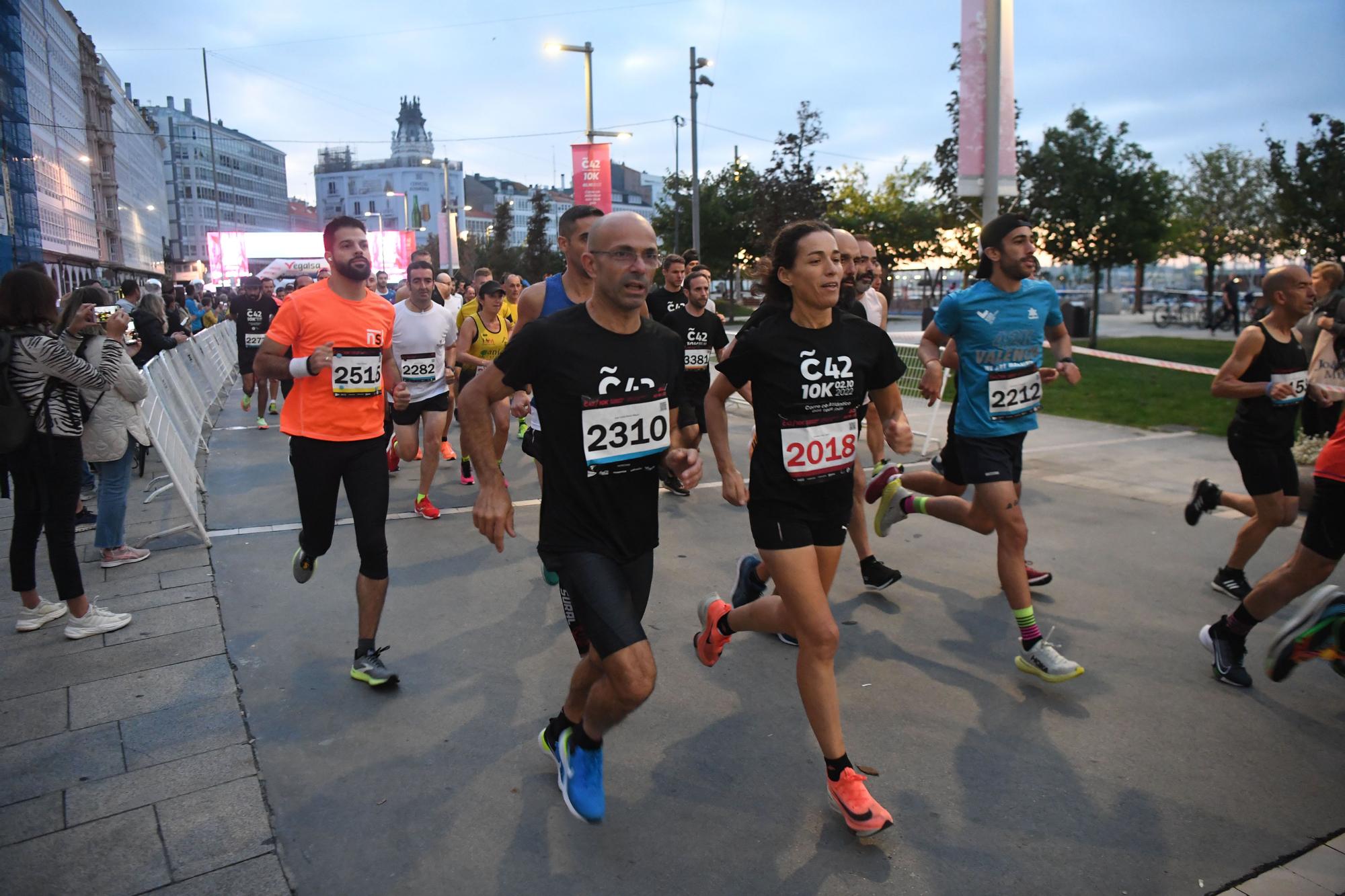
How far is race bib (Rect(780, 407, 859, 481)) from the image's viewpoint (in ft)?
10.9

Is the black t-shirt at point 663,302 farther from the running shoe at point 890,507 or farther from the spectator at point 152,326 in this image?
the spectator at point 152,326

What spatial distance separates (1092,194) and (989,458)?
19346mm

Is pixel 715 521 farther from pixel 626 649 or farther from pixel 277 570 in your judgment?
pixel 626 649

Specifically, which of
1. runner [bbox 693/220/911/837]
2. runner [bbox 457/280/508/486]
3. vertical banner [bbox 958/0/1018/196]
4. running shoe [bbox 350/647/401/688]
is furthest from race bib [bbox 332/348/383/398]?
vertical banner [bbox 958/0/1018/196]

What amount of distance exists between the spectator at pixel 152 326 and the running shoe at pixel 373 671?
736 centimetres

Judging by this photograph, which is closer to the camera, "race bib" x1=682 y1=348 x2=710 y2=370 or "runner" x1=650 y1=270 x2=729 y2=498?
"runner" x1=650 y1=270 x2=729 y2=498

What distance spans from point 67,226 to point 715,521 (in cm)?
5013

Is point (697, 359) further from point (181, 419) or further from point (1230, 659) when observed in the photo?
point (181, 419)

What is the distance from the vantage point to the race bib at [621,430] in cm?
299

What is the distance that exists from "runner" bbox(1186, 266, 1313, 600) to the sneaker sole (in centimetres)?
167

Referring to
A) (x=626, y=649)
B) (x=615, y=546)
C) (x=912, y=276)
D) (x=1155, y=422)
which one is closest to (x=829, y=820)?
(x=626, y=649)

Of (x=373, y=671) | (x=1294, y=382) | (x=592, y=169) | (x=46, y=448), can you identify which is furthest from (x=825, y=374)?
(x=592, y=169)

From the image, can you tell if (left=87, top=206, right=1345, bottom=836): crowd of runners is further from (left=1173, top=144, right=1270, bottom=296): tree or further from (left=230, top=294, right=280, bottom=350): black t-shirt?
(left=1173, top=144, right=1270, bottom=296): tree

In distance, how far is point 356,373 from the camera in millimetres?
4371
